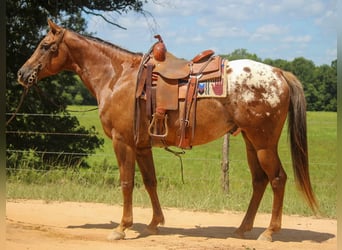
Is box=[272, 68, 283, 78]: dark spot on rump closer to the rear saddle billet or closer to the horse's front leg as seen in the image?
the rear saddle billet

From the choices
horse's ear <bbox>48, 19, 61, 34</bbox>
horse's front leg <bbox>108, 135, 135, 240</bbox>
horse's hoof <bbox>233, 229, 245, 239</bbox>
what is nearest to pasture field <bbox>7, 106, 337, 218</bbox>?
horse's hoof <bbox>233, 229, 245, 239</bbox>

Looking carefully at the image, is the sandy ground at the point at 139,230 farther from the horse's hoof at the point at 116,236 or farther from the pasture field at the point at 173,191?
the pasture field at the point at 173,191

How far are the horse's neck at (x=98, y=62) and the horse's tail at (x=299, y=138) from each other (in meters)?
1.73

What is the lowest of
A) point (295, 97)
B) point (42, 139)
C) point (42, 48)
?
point (42, 139)

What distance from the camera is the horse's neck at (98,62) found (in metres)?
5.17

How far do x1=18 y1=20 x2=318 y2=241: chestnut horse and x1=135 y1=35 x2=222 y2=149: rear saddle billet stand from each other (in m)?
0.09

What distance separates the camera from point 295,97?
4914 millimetres

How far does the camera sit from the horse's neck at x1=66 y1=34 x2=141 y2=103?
204 inches

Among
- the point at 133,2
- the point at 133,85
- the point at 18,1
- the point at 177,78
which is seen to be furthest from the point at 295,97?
the point at 18,1

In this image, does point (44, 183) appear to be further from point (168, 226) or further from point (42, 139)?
point (168, 226)

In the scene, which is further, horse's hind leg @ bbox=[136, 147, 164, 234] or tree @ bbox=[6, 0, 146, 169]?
tree @ bbox=[6, 0, 146, 169]

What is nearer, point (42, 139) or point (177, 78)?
point (177, 78)

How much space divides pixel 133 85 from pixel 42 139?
6.02 m

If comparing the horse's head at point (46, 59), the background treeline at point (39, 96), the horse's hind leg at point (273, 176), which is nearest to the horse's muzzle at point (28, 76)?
the horse's head at point (46, 59)
